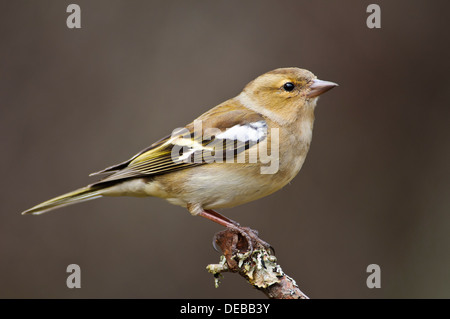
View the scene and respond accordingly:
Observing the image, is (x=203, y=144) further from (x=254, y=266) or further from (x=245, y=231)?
(x=254, y=266)

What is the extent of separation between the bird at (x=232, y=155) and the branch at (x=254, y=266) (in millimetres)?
117

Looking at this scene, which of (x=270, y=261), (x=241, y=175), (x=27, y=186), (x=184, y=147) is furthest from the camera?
(x=27, y=186)

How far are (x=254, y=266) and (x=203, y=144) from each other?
101 cm

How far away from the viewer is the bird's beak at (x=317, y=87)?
416 centimetres

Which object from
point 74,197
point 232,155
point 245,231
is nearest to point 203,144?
point 232,155

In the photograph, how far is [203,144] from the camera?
414 cm

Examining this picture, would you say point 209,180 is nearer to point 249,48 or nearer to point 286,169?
point 286,169

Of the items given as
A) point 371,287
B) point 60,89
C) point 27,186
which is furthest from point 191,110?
point 371,287

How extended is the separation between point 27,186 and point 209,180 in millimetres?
2994

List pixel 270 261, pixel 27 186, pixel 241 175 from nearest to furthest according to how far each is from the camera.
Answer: pixel 270 261
pixel 241 175
pixel 27 186

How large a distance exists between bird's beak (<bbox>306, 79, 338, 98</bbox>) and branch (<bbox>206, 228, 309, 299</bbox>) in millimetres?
1147

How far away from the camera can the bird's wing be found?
4043 mm

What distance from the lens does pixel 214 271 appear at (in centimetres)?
373

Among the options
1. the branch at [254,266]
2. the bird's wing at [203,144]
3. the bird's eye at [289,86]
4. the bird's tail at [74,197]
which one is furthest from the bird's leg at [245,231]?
the bird's eye at [289,86]
